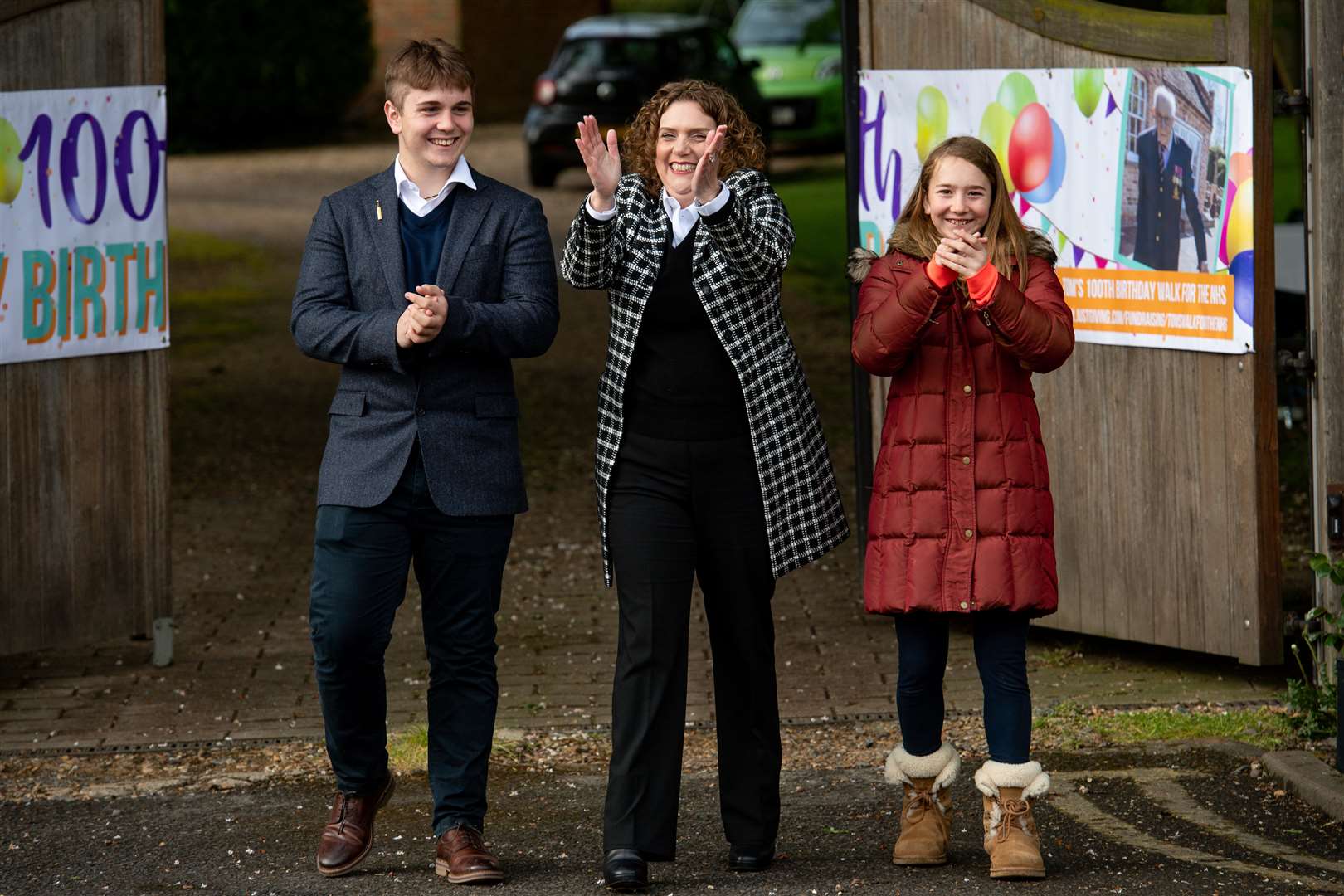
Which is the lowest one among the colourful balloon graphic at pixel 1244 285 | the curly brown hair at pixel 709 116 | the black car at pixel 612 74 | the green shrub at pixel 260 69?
the colourful balloon graphic at pixel 1244 285

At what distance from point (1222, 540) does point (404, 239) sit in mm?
2911

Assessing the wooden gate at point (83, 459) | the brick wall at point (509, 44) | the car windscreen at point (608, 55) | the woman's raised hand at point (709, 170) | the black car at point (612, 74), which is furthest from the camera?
the brick wall at point (509, 44)

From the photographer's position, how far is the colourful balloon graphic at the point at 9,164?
6.42 m

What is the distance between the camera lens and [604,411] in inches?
188

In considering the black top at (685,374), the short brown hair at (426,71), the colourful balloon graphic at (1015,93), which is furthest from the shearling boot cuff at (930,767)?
the colourful balloon graphic at (1015,93)

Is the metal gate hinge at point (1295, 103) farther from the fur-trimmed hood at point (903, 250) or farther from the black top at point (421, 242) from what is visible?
the black top at point (421, 242)

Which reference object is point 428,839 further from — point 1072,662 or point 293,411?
point 293,411

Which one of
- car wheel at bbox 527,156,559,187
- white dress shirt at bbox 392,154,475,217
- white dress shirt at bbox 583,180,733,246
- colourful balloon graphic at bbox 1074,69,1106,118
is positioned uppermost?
car wheel at bbox 527,156,559,187

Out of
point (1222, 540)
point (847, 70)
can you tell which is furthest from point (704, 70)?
point (1222, 540)

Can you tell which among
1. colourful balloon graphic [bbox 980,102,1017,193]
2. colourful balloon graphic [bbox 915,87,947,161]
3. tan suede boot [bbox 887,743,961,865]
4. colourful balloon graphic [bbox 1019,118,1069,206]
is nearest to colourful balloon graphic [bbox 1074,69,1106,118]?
colourful balloon graphic [bbox 1019,118,1069,206]

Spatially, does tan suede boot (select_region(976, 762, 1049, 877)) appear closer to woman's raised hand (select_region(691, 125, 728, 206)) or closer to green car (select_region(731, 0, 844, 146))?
woman's raised hand (select_region(691, 125, 728, 206))

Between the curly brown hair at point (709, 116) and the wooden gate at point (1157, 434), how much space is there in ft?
6.77

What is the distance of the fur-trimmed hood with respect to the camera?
15.7 feet

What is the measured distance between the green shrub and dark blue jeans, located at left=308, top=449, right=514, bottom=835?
83.3ft
